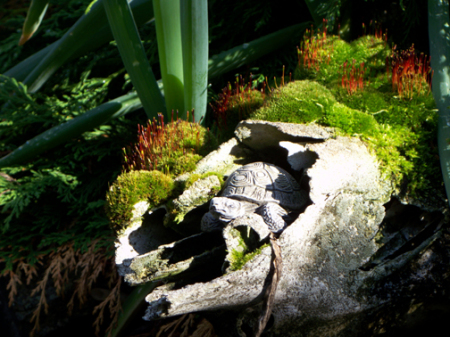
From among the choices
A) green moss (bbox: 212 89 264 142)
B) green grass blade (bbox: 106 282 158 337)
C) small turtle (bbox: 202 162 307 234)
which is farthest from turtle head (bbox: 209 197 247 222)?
green moss (bbox: 212 89 264 142)

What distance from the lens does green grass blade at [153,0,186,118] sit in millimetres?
3527

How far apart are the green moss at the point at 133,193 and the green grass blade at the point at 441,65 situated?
229 cm

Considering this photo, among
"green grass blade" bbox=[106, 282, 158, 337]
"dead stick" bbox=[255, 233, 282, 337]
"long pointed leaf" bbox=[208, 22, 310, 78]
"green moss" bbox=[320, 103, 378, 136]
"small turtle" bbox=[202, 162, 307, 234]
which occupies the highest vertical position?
"long pointed leaf" bbox=[208, 22, 310, 78]

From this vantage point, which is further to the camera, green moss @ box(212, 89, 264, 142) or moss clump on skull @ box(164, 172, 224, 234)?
green moss @ box(212, 89, 264, 142)

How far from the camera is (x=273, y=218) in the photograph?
96.8 inches

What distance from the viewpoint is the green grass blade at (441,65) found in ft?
9.25

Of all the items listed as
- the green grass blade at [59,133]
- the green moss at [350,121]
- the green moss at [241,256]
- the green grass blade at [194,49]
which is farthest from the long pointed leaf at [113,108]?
the green moss at [241,256]

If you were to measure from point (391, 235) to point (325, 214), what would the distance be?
66 centimetres

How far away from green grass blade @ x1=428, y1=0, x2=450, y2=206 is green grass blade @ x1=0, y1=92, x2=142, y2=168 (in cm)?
331

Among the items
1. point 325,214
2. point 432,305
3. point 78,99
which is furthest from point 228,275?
point 78,99

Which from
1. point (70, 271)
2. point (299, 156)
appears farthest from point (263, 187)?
point (70, 271)

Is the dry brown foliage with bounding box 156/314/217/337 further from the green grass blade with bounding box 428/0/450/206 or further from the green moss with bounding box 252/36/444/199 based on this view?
the green grass blade with bounding box 428/0/450/206

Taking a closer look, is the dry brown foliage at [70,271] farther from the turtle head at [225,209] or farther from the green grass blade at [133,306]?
the turtle head at [225,209]

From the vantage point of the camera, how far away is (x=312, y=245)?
245 cm
